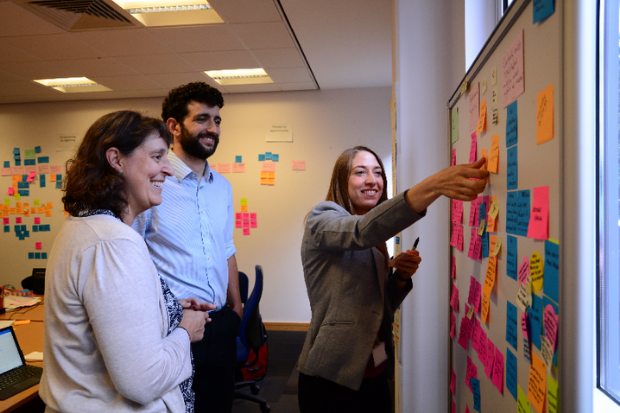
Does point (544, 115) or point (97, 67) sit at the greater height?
point (97, 67)

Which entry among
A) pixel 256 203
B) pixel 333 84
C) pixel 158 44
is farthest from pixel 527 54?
pixel 256 203

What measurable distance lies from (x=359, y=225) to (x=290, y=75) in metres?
A: 3.42

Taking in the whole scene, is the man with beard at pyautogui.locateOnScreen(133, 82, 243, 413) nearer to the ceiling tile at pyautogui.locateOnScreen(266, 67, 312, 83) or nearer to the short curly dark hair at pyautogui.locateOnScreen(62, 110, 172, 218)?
the short curly dark hair at pyautogui.locateOnScreen(62, 110, 172, 218)

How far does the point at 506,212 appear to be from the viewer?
2.74 feet

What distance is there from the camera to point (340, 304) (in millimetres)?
1232

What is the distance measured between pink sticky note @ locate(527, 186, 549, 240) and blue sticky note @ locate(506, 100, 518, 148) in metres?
0.16

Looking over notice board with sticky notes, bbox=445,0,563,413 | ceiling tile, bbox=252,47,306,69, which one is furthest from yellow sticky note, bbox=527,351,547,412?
ceiling tile, bbox=252,47,306,69

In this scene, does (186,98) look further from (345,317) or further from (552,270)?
(552,270)

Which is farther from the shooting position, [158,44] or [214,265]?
[158,44]

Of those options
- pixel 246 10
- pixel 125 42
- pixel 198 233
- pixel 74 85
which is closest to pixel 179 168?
pixel 198 233

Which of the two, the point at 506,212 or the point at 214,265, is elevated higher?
the point at 506,212

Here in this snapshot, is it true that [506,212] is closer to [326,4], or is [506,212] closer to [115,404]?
[115,404]

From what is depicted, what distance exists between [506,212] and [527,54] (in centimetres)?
32

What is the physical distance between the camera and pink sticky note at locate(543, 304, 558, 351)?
24.2 inches
